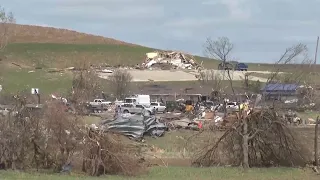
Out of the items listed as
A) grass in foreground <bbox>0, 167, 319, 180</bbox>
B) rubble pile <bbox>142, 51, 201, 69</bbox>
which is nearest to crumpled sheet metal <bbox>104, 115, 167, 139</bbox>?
grass in foreground <bbox>0, 167, 319, 180</bbox>

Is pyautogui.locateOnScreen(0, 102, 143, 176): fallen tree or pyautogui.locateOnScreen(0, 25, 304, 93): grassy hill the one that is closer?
pyautogui.locateOnScreen(0, 102, 143, 176): fallen tree

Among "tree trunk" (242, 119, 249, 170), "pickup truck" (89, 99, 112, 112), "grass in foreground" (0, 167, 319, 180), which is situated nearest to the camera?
"grass in foreground" (0, 167, 319, 180)

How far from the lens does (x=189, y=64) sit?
12481 centimetres

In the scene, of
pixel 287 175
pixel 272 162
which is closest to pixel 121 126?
pixel 272 162

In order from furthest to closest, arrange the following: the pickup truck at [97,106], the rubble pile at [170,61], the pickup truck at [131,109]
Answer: the rubble pile at [170,61]
the pickup truck at [97,106]
the pickup truck at [131,109]

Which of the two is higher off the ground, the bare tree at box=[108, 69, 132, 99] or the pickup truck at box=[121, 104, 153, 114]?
the bare tree at box=[108, 69, 132, 99]

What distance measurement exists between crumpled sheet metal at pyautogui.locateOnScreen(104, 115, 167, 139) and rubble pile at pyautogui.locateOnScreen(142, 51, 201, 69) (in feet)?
232

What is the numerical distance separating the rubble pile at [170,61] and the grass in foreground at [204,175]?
3540 inches

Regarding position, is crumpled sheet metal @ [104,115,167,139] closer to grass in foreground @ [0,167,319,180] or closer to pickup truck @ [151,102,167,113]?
grass in foreground @ [0,167,319,180]

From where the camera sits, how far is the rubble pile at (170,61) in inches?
4737

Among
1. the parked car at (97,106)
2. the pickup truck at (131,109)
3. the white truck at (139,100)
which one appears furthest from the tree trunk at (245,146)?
the white truck at (139,100)

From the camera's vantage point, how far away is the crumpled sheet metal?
144 feet

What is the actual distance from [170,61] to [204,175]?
95.8 meters

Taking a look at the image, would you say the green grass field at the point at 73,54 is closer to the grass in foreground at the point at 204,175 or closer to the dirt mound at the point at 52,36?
the dirt mound at the point at 52,36
